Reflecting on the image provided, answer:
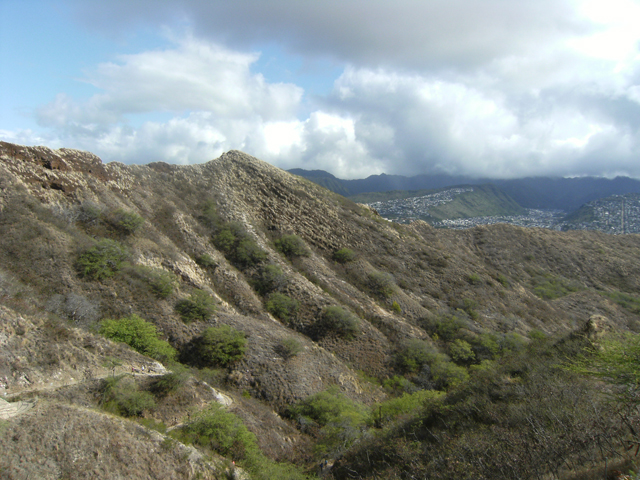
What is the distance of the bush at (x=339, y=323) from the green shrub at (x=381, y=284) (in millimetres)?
7778

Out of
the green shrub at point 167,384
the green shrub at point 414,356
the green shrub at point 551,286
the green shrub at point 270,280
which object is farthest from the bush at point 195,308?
the green shrub at point 551,286

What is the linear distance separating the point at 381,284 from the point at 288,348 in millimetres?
15747

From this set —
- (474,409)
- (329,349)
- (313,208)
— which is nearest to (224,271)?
(329,349)

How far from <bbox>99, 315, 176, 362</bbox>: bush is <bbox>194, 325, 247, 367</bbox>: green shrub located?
85.3 inches

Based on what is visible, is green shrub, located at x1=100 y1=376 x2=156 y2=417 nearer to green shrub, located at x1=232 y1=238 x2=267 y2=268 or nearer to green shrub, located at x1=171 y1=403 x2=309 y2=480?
green shrub, located at x1=171 y1=403 x2=309 y2=480

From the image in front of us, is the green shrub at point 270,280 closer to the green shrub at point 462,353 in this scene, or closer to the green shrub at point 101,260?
the green shrub at point 101,260

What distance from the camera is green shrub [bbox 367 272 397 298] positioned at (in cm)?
3781

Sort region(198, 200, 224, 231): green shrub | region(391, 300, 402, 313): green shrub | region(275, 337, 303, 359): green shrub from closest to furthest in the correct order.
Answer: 1. region(275, 337, 303, 359): green shrub
2. region(391, 300, 402, 313): green shrub
3. region(198, 200, 224, 231): green shrub

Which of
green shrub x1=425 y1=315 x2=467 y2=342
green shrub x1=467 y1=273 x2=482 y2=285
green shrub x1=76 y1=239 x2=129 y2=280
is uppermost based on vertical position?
green shrub x1=76 y1=239 x2=129 y2=280

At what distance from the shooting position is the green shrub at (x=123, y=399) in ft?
50.0

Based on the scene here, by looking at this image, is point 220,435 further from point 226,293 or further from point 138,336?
point 226,293

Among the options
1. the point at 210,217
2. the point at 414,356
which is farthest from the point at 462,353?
the point at 210,217

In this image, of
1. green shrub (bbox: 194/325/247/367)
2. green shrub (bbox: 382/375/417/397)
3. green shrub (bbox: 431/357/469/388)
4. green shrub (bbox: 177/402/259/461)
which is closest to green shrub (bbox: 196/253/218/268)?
→ green shrub (bbox: 194/325/247/367)

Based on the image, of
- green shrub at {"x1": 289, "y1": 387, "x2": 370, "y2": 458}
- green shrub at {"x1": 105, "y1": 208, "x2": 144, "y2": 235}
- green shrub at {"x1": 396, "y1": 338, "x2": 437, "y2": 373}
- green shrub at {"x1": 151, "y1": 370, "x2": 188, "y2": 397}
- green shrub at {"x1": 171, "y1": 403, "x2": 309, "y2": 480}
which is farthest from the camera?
green shrub at {"x1": 105, "y1": 208, "x2": 144, "y2": 235}
